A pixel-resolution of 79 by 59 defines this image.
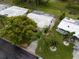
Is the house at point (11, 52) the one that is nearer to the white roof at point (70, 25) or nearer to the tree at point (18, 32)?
the tree at point (18, 32)

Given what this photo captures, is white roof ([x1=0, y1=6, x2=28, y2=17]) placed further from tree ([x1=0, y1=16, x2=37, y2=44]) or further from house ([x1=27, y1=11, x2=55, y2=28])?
tree ([x1=0, y1=16, x2=37, y2=44])

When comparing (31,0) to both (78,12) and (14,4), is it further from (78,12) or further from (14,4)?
(78,12)

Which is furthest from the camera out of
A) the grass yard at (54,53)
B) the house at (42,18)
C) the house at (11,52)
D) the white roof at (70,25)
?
the house at (42,18)

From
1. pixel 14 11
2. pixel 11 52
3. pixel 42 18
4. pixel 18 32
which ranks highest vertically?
pixel 11 52

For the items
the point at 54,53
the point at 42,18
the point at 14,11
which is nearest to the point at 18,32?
the point at 54,53

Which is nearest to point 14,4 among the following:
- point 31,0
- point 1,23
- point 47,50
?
point 31,0

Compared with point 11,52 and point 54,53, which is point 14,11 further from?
point 11,52

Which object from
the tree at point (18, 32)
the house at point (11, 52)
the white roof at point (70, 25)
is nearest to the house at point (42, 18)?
the white roof at point (70, 25)
